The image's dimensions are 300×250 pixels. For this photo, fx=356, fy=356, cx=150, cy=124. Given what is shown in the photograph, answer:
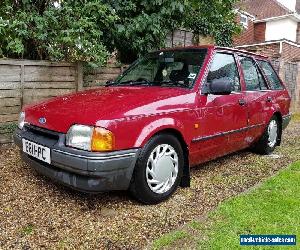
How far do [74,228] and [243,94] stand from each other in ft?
9.49

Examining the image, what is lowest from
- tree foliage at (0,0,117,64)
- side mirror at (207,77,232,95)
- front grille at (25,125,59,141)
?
front grille at (25,125,59,141)

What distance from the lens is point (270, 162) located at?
5418mm

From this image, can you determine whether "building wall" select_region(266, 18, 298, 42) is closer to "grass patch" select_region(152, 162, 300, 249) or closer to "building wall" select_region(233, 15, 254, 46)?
"building wall" select_region(233, 15, 254, 46)

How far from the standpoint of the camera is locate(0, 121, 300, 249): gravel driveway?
2.96 metres

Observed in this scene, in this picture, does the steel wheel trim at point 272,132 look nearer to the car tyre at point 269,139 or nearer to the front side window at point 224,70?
the car tyre at point 269,139

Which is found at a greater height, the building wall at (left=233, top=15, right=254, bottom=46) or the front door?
the building wall at (left=233, top=15, right=254, bottom=46)

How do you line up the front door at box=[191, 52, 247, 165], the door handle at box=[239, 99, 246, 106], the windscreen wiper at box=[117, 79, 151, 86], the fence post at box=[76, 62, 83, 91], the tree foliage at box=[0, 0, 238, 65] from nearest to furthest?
the front door at box=[191, 52, 247, 165] < the windscreen wiper at box=[117, 79, 151, 86] < the door handle at box=[239, 99, 246, 106] < the tree foliage at box=[0, 0, 238, 65] < the fence post at box=[76, 62, 83, 91]

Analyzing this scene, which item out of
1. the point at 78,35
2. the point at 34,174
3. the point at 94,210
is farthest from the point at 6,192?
the point at 78,35

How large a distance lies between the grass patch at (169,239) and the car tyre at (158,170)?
588 mm

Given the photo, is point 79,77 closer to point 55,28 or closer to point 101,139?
point 55,28

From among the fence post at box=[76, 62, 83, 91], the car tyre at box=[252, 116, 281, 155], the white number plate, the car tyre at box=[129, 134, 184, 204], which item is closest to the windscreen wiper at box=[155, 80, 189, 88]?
the car tyre at box=[129, 134, 184, 204]

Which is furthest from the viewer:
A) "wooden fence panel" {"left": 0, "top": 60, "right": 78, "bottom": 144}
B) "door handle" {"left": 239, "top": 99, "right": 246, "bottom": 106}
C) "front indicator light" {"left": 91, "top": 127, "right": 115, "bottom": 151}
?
"wooden fence panel" {"left": 0, "top": 60, "right": 78, "bottom": 144}

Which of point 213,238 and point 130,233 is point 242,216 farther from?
point 130,233

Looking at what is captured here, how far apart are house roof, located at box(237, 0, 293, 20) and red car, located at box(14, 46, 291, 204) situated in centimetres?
2494
